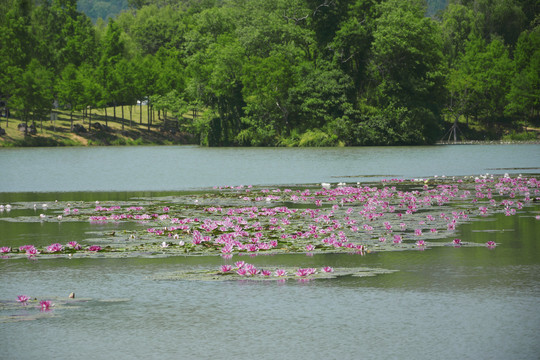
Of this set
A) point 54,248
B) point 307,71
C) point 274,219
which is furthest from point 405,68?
point 54,248

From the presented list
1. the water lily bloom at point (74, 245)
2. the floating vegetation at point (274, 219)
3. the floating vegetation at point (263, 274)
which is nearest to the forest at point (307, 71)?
the floating vegetation at point (274, 219)

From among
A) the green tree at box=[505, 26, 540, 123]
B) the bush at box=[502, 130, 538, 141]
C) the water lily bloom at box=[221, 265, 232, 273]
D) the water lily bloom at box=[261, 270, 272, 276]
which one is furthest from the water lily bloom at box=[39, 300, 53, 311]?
the green tree at box=[505, 26, 540, 123]

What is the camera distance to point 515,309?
968 cm

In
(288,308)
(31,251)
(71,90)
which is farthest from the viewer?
(71,90)

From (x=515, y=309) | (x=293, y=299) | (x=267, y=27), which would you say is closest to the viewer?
(x=515, y=309)

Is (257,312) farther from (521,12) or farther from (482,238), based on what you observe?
(521,12)

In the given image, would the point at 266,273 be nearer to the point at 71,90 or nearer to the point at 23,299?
the point at 23,299

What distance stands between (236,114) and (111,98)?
85.7 ft

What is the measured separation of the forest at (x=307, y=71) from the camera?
9488 centimetres

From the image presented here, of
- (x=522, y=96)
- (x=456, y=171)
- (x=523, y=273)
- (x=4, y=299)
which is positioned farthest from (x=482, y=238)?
(x=522, y=96)

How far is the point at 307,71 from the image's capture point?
9875cm

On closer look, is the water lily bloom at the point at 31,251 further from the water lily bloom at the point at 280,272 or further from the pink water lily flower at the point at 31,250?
the water lily bloom at the point at 280,272

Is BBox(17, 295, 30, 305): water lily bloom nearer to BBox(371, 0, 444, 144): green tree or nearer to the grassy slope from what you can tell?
BBox(371, 0, 444, 144): green tree

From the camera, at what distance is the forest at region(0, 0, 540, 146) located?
9488 cm
